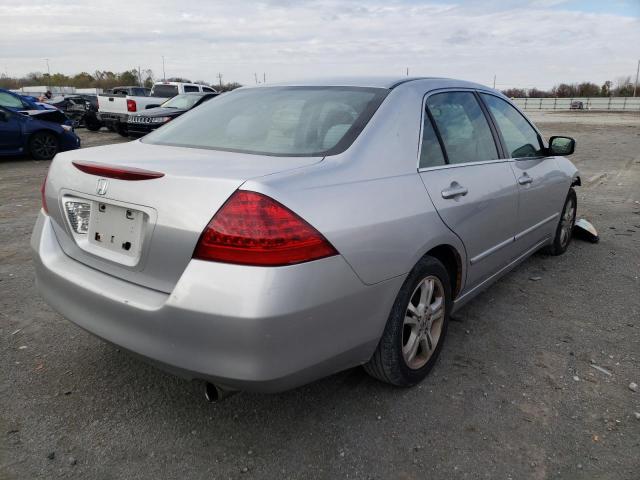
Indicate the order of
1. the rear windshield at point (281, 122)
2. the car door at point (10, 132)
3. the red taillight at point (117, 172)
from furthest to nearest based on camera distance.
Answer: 1. the car door at point (10, 132)
2. the rear windshield at point (281, 122)
3. the red taillight at point (117, 172)

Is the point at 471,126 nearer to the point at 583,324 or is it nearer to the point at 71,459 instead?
the point at 583,324

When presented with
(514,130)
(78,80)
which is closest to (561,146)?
(514,130)

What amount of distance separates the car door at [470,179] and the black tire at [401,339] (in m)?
0.27

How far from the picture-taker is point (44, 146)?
1175 centimetres

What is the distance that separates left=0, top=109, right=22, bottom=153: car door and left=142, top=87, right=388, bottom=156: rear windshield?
32.3 feet

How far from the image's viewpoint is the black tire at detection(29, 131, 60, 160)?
11.5 meters

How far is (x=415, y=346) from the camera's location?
2652 mm

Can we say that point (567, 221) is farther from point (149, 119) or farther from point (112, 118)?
point (112, 118)

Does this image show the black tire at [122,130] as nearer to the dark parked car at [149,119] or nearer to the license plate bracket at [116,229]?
the dark parked car at [149,119]

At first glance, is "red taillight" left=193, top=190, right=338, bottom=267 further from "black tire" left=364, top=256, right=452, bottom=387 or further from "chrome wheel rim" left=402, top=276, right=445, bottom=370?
"chrome wheel rim" left=402, top=276, right=445, bottom=370

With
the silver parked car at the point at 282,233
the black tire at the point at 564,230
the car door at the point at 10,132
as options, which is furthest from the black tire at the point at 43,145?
the black tire at the point at 564,230

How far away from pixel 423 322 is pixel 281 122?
50.6 inches

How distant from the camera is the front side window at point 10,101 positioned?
13.2 m

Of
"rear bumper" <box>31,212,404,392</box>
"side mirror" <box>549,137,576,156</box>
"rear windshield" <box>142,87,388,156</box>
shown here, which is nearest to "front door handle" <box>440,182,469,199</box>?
"rear windshield" <box>142,87,388,156</box>
